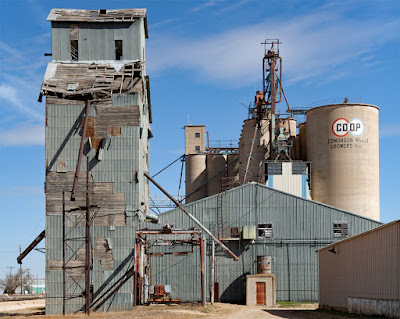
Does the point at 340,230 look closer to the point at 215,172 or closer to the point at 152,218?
the point at 152,218

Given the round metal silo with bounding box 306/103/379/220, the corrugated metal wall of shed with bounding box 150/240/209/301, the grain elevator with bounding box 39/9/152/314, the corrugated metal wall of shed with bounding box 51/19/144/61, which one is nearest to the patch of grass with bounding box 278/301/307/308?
the corrugated metal wall of shed with bounding box 150/240/209/301

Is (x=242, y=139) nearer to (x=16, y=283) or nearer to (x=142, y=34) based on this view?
(x=142, y=34)

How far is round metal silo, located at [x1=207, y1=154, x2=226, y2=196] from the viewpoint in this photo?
223 feet

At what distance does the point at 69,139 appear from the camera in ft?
120

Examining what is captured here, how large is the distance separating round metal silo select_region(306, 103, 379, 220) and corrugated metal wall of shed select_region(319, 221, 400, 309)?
16.0 metres

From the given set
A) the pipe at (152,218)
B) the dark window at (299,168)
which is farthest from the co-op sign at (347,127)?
the pipe at (152,218)

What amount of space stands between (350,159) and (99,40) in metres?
26.7

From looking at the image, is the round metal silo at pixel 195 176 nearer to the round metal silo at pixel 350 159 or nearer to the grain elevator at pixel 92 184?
the round metal silo at pixel 350 159

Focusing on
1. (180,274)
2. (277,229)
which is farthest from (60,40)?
(277,229)

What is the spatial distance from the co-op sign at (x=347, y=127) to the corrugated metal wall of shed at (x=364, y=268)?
1814 centimetres

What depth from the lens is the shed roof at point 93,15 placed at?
3866cm

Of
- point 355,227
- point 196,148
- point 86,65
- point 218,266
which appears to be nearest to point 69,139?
point 86,65

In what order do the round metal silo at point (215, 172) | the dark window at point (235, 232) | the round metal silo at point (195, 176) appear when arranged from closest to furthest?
the dark window at point (235, 232), the round metal silo at point (215, 172), the round metal silo at point (195, 176)

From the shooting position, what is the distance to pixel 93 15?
38.9 m
